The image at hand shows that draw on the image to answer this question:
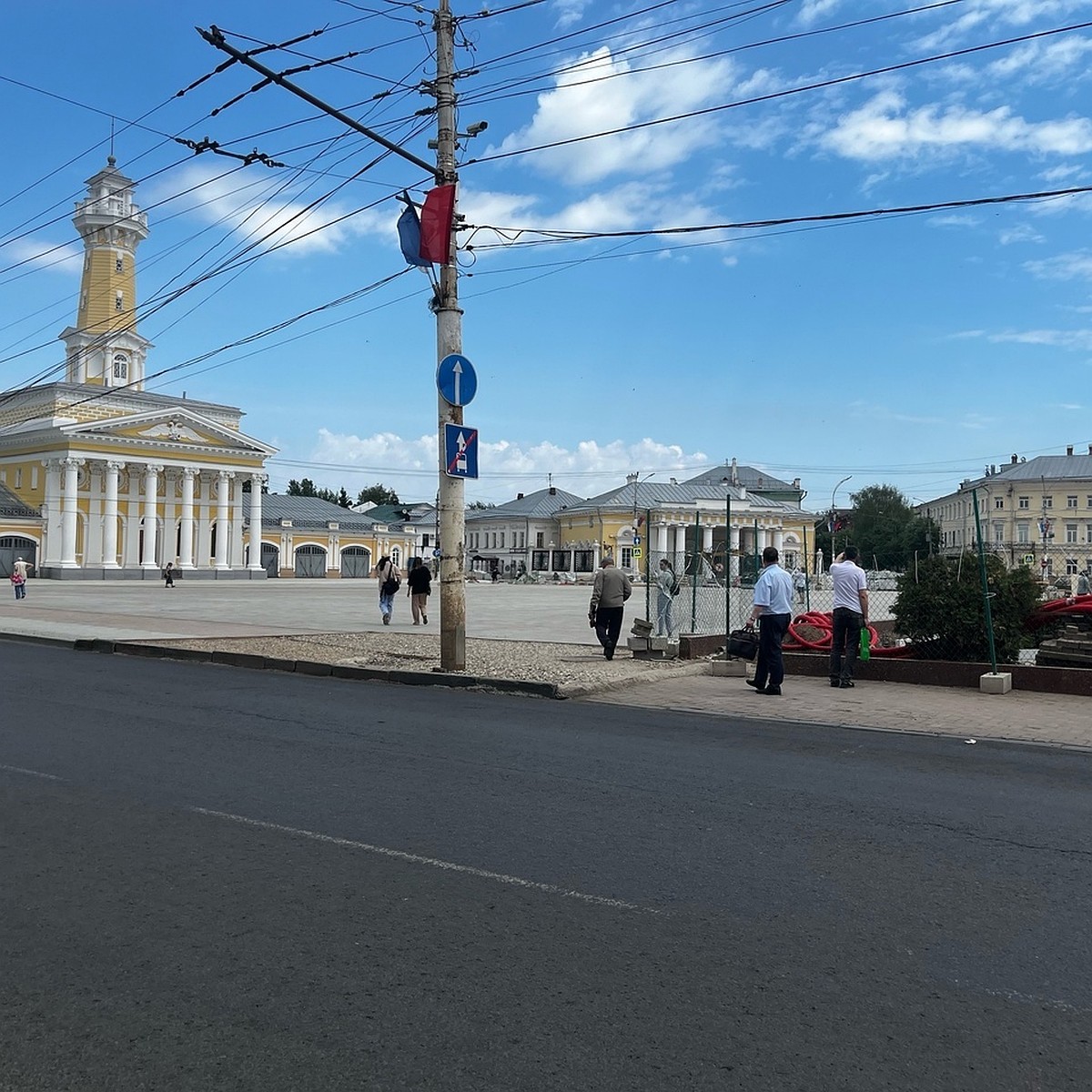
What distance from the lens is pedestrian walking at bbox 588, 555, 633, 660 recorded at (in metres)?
16.4

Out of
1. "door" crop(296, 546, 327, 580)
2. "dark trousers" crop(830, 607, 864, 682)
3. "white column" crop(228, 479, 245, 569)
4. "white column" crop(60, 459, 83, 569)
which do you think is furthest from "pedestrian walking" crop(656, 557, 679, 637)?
"door" crop(296, 546, 327, 580)

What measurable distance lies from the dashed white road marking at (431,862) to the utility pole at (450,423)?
7.99m

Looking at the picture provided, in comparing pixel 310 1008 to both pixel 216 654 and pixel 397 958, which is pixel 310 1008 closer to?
pixel 397 958

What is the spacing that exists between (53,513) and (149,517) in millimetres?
6676

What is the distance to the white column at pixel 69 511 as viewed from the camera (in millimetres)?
71250

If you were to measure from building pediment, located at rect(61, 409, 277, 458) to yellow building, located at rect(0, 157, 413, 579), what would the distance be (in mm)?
90

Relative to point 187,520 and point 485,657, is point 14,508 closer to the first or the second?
point 187,520

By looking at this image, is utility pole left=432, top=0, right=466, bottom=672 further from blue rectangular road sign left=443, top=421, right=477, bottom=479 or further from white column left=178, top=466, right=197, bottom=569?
white column left=178, top=466, right=197, bottom=569

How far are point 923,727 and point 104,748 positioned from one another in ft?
25.7

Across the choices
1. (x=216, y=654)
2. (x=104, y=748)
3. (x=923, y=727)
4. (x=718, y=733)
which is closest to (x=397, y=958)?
(x=104, y=748)

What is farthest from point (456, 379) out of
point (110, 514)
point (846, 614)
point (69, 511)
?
point (110, 514)

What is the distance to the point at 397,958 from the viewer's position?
13.3 ft

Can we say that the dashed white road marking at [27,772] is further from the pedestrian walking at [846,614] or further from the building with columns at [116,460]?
the building with columns at [116,460]

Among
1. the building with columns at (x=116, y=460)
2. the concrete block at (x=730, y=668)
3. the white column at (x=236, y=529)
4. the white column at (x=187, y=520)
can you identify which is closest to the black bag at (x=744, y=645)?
the concrete block at (x=730, y=668)
